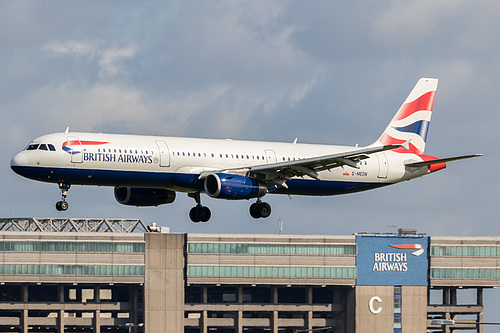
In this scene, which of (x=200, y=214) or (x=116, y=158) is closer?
(x=116, y=158)

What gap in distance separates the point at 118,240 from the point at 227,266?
64.3 feet

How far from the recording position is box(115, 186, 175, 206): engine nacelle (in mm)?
97000

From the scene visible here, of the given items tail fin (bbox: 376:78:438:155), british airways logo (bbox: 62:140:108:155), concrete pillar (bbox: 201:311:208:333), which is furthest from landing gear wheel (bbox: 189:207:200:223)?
concrete pillar (bbox: 201:311:208:333)

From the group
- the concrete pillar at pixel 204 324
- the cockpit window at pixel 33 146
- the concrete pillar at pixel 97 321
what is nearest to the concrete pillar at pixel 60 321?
the concrete pillar at pixel 97 321

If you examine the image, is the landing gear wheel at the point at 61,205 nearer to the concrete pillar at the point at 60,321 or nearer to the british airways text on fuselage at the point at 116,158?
the british airways text on fuselage at the point at 116,158

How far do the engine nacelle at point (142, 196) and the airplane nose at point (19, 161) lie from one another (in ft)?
40.5

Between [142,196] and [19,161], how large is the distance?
→ 537 inches

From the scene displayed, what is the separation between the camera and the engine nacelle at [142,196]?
9700cm

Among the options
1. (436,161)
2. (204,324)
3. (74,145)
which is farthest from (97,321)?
(74,145)

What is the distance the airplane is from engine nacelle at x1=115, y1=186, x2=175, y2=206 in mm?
86

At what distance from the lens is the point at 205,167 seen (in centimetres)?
9250

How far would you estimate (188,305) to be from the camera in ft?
653

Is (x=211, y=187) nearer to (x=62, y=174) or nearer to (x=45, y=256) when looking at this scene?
(x=62, y=174)

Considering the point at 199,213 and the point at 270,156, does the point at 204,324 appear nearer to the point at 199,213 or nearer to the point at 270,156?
the point at 199,213
